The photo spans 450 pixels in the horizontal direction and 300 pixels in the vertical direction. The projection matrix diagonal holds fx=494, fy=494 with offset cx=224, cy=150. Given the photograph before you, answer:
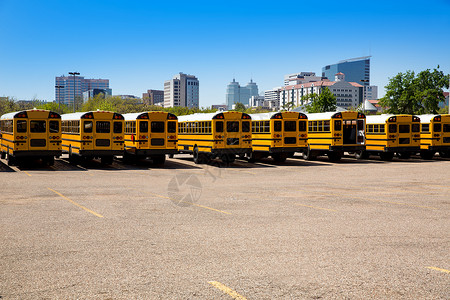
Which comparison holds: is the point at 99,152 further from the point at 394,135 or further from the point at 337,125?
the point at 394,135

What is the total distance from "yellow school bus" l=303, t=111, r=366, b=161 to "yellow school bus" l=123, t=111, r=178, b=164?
7.64 meters

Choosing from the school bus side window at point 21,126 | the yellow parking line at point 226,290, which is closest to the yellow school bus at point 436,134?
the school bus side window at point 21,126

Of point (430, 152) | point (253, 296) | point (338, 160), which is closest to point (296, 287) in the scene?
point (253, 296)

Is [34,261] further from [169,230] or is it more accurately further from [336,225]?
[336,225]

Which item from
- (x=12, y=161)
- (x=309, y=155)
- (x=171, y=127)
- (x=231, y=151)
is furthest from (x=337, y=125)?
(x=12, y=161)

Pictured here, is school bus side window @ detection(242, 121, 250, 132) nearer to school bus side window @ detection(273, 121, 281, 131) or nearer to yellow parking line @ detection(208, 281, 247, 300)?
school bus side window @ detection(273, 121, 281, 131)

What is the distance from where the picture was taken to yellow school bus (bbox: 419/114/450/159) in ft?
94.5

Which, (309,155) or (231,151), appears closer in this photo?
(231,151)

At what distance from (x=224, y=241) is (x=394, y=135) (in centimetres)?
2208

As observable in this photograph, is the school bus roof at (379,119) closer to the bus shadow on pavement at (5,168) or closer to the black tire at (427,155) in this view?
the black tire at (427,155)

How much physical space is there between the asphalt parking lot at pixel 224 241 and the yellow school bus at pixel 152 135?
734 cm

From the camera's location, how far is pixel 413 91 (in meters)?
58.3

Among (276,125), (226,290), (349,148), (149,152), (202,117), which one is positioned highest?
(202,117)

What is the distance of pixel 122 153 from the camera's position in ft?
76.6
